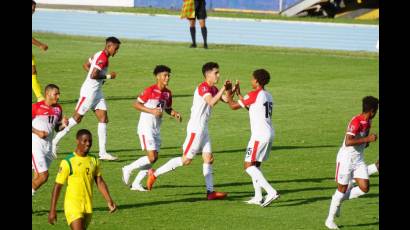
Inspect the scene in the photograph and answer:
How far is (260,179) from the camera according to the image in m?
16.0

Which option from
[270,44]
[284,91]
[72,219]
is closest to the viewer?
[72,219]

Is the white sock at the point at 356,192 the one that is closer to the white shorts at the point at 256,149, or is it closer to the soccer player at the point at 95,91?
A: the white shorts at the point at 256,149

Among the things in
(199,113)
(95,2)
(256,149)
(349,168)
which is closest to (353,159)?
(349,168)

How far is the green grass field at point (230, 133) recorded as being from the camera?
50.8 ft

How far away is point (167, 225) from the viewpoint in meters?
14.8

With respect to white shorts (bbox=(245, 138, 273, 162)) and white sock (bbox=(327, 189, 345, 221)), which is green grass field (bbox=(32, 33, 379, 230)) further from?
white shorts (bbox=(245, 138, 273, 162))

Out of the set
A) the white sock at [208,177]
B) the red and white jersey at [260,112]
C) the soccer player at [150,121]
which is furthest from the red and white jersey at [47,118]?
the red and white jersey at [260,112]

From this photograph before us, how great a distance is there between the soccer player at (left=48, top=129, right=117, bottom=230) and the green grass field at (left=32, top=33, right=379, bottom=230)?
1.86 m

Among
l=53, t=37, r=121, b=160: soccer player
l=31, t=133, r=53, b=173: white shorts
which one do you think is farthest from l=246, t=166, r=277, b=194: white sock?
l=53, t=37, r=121, b=160: soccer player

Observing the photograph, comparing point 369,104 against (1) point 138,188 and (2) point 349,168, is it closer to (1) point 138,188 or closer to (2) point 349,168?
(2) point 349,168
